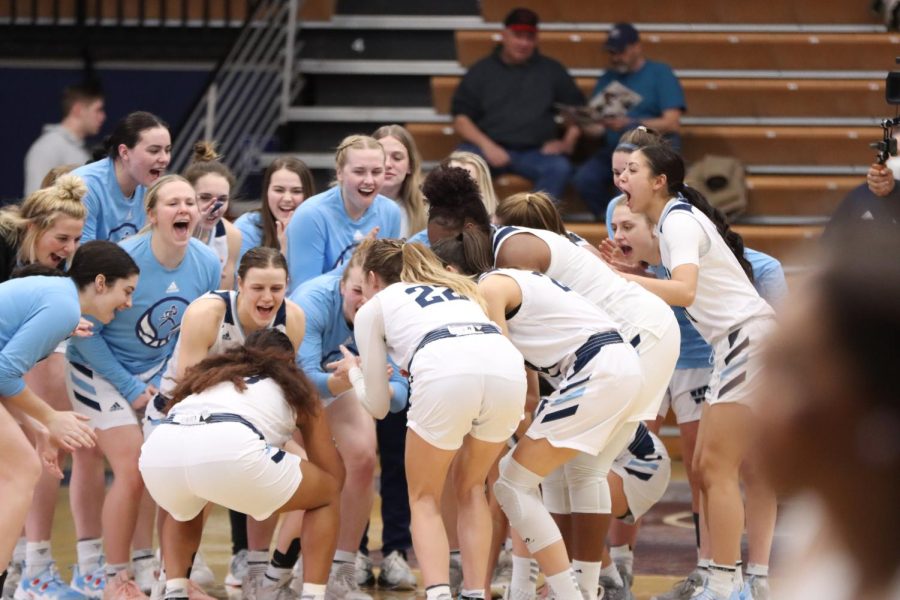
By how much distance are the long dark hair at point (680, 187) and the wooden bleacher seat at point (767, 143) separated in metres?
4.44

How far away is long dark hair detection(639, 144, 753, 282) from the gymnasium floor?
1425 millimetres

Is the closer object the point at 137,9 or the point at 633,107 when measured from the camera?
the point at 633,107

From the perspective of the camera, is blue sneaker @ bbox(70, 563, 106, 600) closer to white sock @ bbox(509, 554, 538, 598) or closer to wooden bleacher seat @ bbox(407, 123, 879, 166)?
white sock @ bbox(509, 554, 538, 598)

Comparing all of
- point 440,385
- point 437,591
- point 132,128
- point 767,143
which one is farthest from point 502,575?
point 767,143

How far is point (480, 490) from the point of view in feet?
15.3

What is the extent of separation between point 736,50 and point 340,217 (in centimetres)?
549

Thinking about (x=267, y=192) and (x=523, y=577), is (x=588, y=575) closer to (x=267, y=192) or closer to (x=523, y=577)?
(x=523, y=577)

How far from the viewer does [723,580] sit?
4.86 m

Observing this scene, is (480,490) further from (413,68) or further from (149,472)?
(413,68)

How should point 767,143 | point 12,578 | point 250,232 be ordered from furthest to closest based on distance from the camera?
point 767,143 < point 250,232 < point 12,578

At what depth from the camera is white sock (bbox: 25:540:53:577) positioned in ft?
17.4

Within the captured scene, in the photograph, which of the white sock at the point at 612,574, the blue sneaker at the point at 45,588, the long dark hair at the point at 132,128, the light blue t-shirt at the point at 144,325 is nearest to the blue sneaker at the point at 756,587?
the white sock at the point at 612,574

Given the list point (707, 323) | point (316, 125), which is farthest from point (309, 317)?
point (316, 125)

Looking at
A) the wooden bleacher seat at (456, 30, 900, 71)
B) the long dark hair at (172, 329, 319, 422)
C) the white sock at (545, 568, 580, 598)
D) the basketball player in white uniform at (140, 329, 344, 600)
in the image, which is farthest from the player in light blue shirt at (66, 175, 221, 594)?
the wooden bleacher seat at (456, 30, 900, 71)
